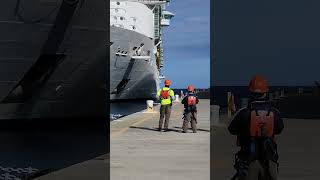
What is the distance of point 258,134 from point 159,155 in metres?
6.28

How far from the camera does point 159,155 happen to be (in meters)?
11.1

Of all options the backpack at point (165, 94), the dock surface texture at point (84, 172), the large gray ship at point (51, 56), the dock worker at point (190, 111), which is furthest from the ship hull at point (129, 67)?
the dock surface texture at point (84, 172)

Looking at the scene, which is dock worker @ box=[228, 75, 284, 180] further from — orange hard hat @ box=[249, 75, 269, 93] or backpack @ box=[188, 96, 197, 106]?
backpack @ box=[188, 96, 197, 106]

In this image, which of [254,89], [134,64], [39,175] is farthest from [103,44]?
[134,64]

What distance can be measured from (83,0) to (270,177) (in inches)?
743

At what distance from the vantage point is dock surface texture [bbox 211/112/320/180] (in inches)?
344

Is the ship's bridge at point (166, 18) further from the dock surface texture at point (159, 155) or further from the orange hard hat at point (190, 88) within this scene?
the dock surface texture at point (159, 155)

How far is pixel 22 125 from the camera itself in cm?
2392

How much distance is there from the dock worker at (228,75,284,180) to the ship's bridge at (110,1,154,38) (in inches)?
1663

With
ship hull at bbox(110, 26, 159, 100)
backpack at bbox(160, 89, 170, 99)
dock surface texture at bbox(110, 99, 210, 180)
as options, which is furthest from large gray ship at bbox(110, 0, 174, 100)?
dock surface texture at bbox(110, 99, 210, 180)

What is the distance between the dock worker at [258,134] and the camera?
4.96 metres

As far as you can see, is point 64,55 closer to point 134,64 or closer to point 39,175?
point 39,175

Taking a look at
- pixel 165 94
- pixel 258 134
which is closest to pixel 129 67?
pixel 165 94

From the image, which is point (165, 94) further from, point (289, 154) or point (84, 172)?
point (84, 172)
